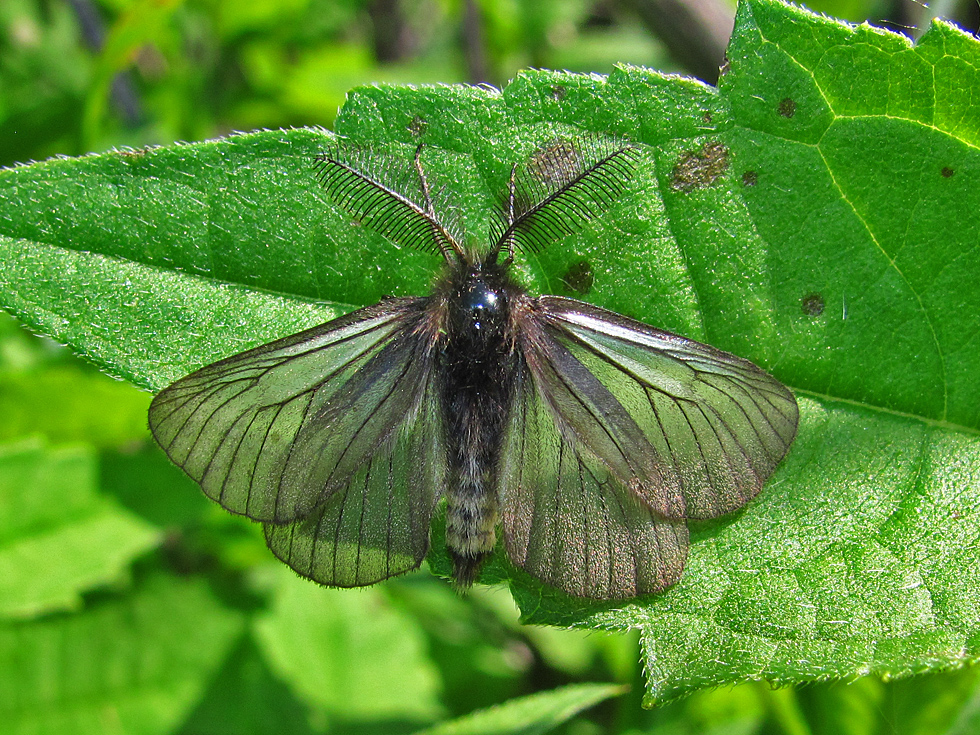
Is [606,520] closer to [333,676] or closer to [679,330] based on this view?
[679,330]

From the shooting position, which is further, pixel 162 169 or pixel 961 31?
pixel 162 169

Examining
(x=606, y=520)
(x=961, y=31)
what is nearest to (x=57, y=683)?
(x=606, y=520)

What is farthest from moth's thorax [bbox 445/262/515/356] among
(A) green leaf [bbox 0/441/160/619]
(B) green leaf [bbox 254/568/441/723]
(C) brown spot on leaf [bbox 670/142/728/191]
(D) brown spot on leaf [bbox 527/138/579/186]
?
(B) green leaf [bbox 254/568/441/723]

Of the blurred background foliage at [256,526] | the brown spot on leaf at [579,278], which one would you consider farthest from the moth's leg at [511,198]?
the blurred background foliage at [256,526]

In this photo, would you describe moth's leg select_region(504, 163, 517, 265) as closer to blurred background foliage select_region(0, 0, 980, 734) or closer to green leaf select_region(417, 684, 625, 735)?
blurred background foliage select_region(0, 0, 980, 734)

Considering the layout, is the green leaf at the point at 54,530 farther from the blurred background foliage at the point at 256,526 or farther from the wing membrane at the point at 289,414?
the wing membrane at the point at 289,414
